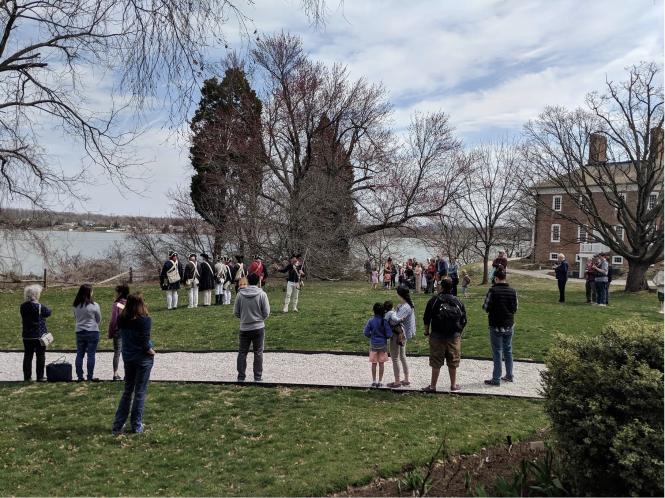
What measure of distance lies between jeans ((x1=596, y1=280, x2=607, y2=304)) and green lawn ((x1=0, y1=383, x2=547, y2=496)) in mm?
Answer: 14834

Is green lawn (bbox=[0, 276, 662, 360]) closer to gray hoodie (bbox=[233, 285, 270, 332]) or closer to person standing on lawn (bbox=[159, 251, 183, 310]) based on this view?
person standing on lawn (bbox=[159, 251, 183, 310])

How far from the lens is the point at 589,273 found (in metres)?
22.1

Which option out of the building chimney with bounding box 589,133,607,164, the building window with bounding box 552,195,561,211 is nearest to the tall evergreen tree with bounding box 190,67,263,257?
the building chimney with bounding box 589,133,607,164

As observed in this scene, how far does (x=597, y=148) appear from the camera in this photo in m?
32.0

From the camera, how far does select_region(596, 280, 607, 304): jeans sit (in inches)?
861

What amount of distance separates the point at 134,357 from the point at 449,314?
4690 mm

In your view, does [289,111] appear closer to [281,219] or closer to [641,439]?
[281,219]

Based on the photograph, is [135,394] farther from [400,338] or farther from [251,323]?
[400,338]

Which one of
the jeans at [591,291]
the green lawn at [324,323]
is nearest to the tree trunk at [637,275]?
the green lawn at [324,323]

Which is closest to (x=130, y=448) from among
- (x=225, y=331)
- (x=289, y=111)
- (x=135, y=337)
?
(x=135, y=337)

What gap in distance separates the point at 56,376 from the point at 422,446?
685 centimetres

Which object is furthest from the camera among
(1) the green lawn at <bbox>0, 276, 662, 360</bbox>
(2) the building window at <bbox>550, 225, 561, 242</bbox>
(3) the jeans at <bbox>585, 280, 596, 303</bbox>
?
(2) the building window at <bbox>550, 225, 561, 242</bbox>

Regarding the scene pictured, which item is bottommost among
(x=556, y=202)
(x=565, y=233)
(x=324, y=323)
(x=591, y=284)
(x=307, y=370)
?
(x=307, y=370)

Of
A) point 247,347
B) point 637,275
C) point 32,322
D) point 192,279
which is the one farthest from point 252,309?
point 637,275
